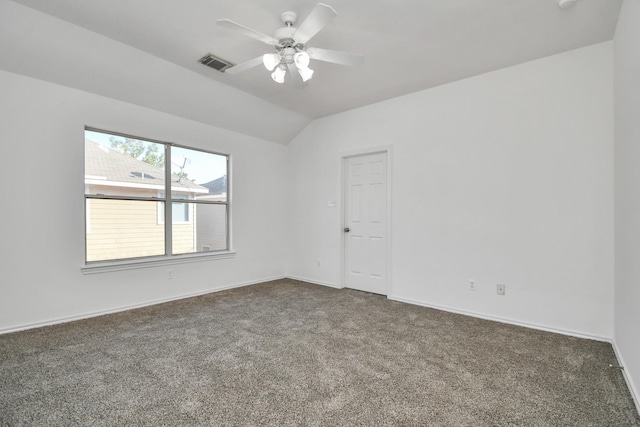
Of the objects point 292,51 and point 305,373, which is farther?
point 292,51

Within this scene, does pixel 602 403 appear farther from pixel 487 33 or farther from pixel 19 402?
pixel 19 402

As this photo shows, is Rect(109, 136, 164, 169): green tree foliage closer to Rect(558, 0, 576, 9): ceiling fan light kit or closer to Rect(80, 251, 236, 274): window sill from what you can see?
Rect(80, 251, 236, 274): window sill

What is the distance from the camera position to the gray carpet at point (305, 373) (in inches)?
65.9

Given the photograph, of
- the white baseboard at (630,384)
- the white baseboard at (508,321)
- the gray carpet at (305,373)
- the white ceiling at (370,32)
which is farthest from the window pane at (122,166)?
the white baseboard at (630,384)

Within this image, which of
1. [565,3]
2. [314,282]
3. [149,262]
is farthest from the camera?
[314,282]

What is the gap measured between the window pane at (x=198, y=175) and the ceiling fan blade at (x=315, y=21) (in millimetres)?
2672

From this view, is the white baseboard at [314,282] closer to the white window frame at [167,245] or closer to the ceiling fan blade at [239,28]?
the white window frame at [167,245]

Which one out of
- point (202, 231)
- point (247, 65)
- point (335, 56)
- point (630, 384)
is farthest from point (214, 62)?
point (630, 384)

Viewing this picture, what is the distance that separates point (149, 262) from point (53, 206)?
1140 millimetres

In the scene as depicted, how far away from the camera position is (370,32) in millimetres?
2592

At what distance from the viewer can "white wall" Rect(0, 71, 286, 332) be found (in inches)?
110

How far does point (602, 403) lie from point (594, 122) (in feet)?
7.87

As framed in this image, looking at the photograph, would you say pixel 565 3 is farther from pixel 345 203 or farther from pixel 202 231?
pixel 202 231

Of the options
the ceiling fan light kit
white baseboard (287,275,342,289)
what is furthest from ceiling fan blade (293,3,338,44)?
white baseboard (287,275,342,289)
